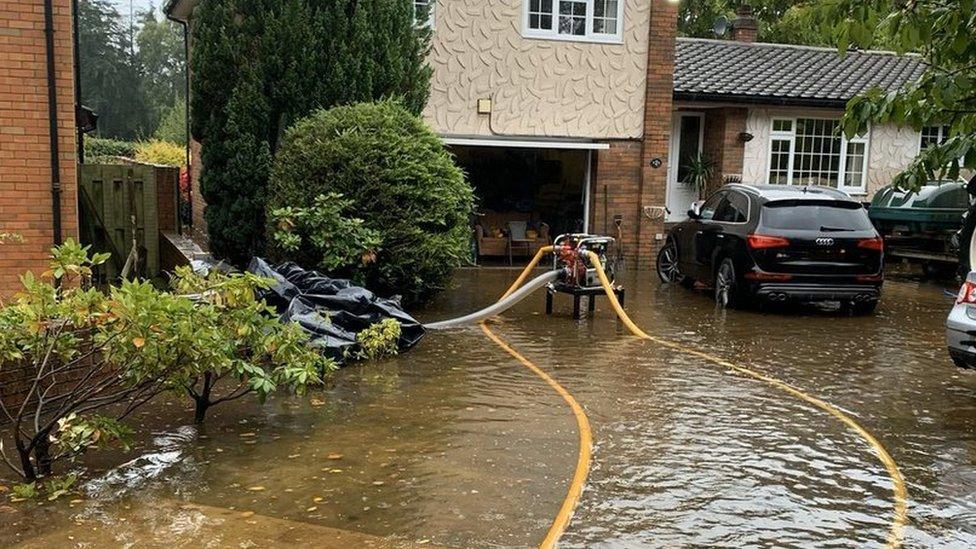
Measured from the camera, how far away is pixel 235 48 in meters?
12.4

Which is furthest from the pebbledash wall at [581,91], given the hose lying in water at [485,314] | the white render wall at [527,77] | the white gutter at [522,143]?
the hose lying in water at [485,314]

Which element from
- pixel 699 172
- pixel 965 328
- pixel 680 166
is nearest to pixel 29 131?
pixel 965 328

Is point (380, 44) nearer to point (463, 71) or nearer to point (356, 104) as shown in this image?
point (356, 104)

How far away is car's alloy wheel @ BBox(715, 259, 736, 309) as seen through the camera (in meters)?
12.2

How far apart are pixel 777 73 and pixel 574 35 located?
610 centimetres

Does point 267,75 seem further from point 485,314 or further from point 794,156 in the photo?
point 794,156

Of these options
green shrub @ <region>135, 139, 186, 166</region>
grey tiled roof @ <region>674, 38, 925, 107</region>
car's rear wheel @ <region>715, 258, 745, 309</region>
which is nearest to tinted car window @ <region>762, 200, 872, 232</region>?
car's rear wheel @ <region>715, 258, 745, 309</region>

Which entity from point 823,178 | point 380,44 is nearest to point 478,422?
point 380,44

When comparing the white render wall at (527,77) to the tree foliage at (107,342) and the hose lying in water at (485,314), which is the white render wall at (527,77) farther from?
the tree foliage at (107,342)

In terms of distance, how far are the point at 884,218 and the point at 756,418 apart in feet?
41.1

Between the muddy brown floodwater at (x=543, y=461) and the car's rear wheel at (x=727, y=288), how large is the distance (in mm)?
2939

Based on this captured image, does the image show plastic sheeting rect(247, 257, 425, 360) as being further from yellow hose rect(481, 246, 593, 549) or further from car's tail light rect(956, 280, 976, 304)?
car's tail light rect(956, 280, 976, 304)

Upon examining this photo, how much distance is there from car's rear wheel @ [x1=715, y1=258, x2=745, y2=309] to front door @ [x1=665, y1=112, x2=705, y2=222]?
6780 millimetres

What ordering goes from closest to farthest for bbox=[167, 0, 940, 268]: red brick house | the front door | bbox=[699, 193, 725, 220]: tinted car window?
bbox=[699, 193, 725, 220]: tinted car window → bbox=[167, 0, 940, 268]: red brick house → the front door
